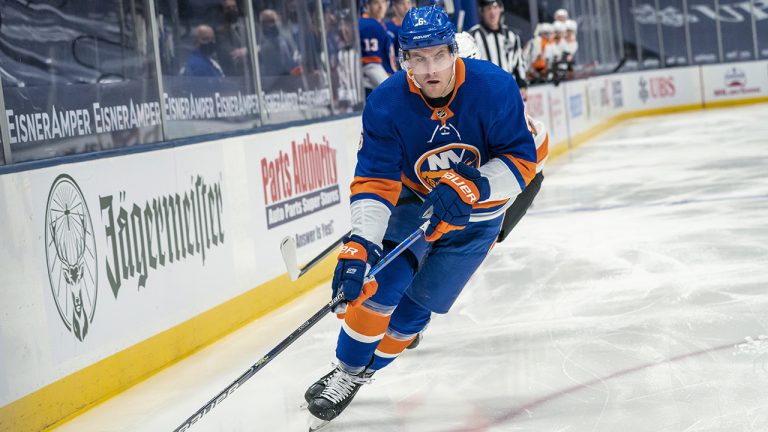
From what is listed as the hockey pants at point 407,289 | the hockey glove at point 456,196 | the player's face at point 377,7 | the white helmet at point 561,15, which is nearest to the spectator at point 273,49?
the player's face at point 377,7

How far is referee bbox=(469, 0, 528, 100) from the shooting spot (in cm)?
630

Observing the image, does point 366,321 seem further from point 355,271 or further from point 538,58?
point 538,58

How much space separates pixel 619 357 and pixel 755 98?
14.8m

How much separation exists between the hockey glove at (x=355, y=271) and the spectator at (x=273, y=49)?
253 cm

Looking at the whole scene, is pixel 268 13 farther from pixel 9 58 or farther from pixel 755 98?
pixel 755 98

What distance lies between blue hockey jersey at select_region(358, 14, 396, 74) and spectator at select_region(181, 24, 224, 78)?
193 centimetres

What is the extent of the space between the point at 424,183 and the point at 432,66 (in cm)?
39

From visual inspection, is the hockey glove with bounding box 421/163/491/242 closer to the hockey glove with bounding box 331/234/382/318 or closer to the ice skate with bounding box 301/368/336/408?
the hockey glove with bounding box 331/234/382/318

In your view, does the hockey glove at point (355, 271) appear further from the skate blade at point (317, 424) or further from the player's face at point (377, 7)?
the player's face at point (377, 7)

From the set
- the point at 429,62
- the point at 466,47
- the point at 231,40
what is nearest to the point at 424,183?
the point at 429,62

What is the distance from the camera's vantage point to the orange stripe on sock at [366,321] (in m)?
2.59

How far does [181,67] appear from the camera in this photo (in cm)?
413

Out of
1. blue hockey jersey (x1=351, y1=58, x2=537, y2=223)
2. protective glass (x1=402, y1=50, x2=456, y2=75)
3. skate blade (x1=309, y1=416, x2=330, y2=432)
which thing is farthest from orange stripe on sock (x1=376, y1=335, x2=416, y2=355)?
protective glass (x1=402, y1=50, x2=456, y2=75)

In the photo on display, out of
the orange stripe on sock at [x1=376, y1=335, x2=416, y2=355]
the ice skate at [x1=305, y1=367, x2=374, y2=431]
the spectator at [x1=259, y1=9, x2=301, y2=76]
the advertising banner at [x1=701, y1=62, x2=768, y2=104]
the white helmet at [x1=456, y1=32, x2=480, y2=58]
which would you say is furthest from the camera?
the advertising banner at [x1=701, y1=62, x2=768, y2=104]
